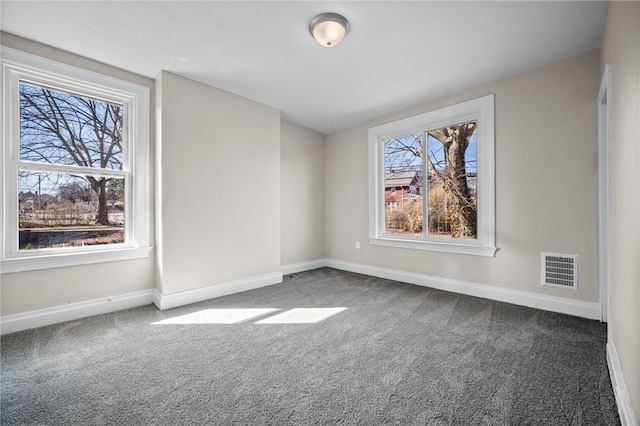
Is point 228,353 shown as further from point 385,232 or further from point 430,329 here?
point 385,232

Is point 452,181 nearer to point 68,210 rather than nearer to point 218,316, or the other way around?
point 218,316

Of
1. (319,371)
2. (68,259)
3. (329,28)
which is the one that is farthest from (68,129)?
(319,371)

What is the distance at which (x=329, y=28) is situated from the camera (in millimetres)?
2172

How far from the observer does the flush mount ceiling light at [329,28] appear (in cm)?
211

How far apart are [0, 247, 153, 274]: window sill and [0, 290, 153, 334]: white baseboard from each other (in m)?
0.39

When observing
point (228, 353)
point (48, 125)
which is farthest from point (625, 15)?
point (48, 125)

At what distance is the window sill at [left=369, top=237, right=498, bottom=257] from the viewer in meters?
3.25

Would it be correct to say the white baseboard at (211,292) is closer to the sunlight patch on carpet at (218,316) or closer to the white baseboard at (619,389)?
the sunlight patch on carpet at (218,316)

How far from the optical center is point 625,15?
59.1 inches

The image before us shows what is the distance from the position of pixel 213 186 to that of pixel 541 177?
3630mm

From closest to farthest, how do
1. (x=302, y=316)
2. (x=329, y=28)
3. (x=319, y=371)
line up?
(x=319, y=371), (x=329, y=28), (x=302, y=316)

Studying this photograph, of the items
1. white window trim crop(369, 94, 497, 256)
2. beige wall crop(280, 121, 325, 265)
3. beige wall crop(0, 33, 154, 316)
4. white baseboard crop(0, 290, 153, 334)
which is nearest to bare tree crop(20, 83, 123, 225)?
beige wall crop(0, 33, 154, 316)

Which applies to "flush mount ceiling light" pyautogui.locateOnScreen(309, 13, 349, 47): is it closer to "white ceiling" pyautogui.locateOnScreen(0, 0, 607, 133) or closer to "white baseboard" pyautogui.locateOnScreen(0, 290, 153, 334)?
"white ceiling" pyautogui.locateOnScreen(0, 0, 607, 133)

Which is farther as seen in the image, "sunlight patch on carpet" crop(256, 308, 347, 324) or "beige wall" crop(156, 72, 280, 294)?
"beige wall" crop(156, 72, 280, 294)
